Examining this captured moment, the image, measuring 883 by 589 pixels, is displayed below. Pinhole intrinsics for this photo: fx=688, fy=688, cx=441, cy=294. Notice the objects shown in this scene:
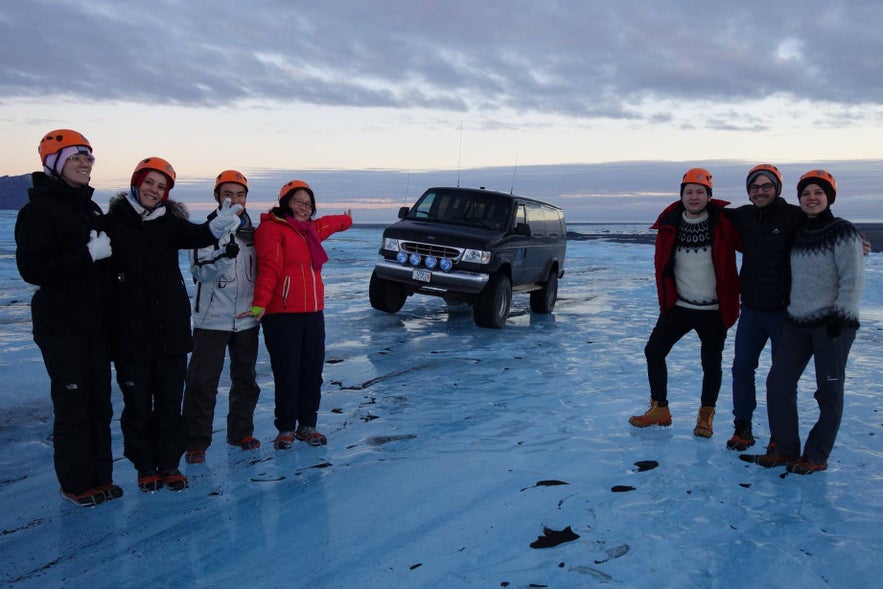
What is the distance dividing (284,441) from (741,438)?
3275mm

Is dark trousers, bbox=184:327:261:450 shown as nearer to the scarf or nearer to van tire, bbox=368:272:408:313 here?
the scarf

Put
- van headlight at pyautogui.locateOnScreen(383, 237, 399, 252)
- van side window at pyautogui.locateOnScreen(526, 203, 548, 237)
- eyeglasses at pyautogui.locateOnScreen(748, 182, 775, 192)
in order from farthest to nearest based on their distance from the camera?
van side window at pyautogui.locateOnScreen(526, 203, 548, 237), van headlight at pyautogui.locateOnScreen(383, 237, 399, 252), eyeglasses at pyautogui.locateOnScreen(748, 182, 775, 192)

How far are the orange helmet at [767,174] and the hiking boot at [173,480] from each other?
412cm

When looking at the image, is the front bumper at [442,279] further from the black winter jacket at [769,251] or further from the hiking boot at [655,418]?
the black winter jacket at [769,251]

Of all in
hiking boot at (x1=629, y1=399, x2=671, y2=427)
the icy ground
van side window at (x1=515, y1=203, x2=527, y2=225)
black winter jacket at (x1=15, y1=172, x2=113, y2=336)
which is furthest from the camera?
van side window at (x1=515, y1=203, x2=527, y2=225)

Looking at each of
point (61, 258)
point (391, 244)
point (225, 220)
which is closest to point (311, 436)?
point (225, 220)

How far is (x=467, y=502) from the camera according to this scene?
3.99 meters

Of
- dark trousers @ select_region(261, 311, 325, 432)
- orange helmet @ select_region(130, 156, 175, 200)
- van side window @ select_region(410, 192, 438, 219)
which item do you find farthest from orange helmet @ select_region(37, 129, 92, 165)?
van side window @ select_region(410, 192, 438, 219)

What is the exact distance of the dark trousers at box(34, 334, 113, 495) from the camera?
12.5ft

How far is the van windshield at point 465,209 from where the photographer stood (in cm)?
1054

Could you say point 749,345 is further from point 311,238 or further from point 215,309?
point 215,309

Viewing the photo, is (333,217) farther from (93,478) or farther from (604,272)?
(604,272)

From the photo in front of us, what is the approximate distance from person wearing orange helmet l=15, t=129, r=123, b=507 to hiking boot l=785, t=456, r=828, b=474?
4.22 meters

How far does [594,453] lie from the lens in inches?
190
